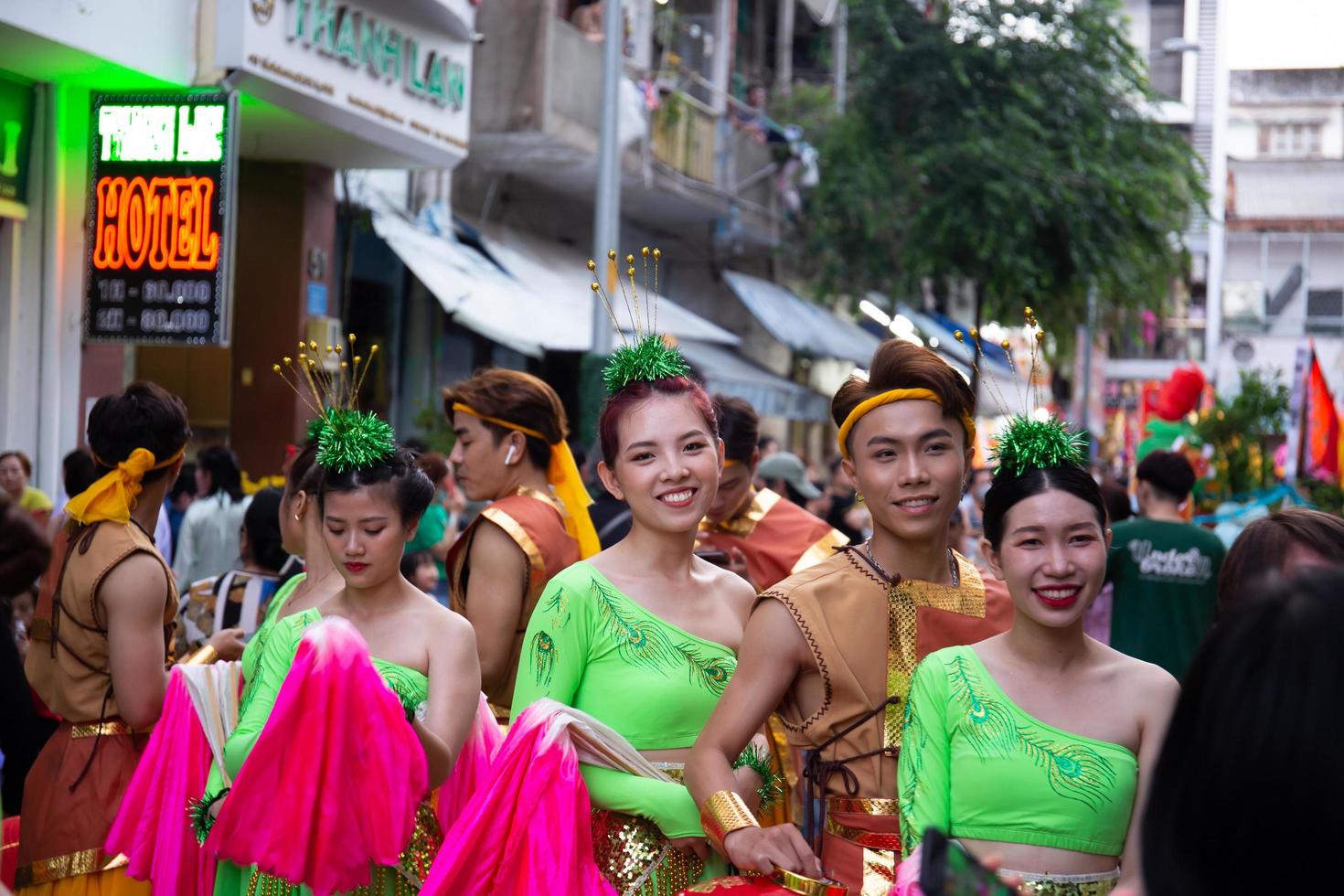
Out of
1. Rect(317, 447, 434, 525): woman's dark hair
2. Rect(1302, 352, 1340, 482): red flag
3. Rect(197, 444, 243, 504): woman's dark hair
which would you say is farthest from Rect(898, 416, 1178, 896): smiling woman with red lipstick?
Rect(1302, 352, 1340, 482): red flag

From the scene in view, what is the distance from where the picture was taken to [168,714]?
4.22 meters

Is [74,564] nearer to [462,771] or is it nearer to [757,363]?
[462,771]

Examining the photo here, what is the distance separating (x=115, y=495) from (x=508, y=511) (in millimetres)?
1141

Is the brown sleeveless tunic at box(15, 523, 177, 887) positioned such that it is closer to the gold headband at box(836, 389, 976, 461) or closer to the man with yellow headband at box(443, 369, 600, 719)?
the man with yellow headband at box(443, 369, 600, 719)

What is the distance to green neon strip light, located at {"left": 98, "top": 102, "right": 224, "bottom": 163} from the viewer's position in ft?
28.6

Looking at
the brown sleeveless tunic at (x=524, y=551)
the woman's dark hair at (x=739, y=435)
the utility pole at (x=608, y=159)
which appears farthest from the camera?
the utility pole at (x=608, y=159)

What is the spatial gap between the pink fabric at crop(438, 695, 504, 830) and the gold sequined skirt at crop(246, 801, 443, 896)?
3.1 inches

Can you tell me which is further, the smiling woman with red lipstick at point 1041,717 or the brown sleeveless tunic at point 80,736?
the brown sleeveless tunic at point 80,736

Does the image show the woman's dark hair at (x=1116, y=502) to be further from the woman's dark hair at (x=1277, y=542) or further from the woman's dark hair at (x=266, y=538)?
the woman's dark hair at (x=1277, y=542)

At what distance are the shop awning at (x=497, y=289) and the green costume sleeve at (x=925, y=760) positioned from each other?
31.4 feet

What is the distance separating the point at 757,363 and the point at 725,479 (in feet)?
50.7

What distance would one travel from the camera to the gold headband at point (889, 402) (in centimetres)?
358

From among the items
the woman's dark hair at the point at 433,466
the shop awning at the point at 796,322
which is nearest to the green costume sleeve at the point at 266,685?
the woman's dark hair at the point at 433,466

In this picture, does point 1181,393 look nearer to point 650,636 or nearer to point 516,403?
point 516,403
